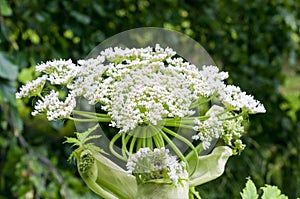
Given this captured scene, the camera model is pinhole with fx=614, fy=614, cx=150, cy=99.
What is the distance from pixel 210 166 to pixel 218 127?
0.32ft

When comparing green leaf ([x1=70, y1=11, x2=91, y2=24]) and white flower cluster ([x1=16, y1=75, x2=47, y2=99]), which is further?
green leaf ([x1=70, y1=11, x2=91, y2=24])

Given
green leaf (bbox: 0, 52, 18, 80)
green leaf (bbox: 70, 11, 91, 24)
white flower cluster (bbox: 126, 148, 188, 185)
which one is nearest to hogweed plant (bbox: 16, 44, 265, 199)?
white flower cluster (bbox: 126, 148, 188, 185)

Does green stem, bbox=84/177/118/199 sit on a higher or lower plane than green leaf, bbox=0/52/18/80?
lower

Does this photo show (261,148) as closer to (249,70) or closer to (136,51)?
(249,70)

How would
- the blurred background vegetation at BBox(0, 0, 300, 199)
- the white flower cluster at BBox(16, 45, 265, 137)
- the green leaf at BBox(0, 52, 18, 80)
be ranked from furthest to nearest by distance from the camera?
the blurred background vegetation at BBox(0, 0, 300, 199)
the green leaf at BBox(0, 52, 18, 80)
the white flower cluster at BBox(16, 45, 265, 137)

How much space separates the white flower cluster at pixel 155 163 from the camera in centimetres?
62

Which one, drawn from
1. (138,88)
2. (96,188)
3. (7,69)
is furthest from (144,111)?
(7,69)

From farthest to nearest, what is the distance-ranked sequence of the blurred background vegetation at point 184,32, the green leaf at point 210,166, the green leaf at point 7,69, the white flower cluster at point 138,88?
the blurred background vegetation at point 184,32 < the green leaf at point 7,69 < the green leaf at point 210,166 < the white flower cluster at point 138,88

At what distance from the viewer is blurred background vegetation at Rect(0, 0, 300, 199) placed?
1812 millimetres

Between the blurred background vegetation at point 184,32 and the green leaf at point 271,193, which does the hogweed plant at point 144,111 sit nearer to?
the green leaf at point 271,193

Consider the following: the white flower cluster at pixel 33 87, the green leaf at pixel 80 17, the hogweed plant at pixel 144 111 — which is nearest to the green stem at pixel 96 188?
the hogweed plant at pixel 144 111

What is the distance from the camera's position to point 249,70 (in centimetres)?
234

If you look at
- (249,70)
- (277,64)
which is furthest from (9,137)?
(277,64)

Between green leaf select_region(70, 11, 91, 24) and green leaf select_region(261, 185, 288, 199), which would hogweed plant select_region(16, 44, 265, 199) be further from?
green leaf select_region(70, 11, 91, 24)
